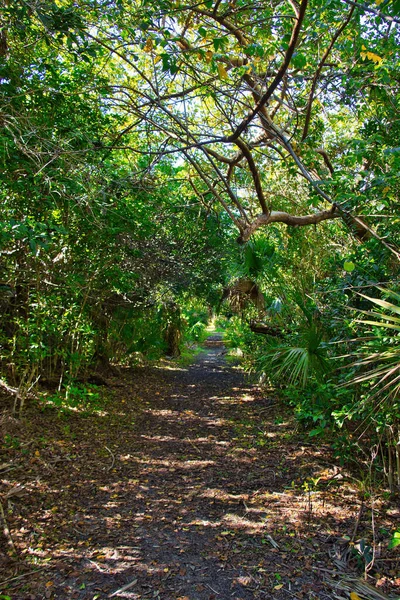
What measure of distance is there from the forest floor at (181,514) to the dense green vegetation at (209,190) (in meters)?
0.49

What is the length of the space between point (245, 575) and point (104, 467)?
190cm

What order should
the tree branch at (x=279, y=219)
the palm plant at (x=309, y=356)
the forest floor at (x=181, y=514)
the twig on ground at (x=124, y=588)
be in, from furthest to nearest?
the tree branch at (x=279, y=219) < the palm plant at (x=309, y=356) < the forest floor at (x=181, y=514) < the twig on ground at (x=124, y=588)

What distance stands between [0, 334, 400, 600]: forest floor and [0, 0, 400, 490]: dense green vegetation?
0.49m

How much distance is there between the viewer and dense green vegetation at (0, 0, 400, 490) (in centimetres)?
318

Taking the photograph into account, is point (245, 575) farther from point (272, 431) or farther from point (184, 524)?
point (272, 431)

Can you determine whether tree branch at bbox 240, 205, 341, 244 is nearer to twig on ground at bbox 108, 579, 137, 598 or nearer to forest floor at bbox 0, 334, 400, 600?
forest floor at bbox 0, 334, 400, 600

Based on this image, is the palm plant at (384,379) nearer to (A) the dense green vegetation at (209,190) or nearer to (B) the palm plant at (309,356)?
(A) the dense green vegetation at (209,190)

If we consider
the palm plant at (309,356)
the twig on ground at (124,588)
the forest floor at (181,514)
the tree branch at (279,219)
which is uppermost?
the tree branch at (279,219)

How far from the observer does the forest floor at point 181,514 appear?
243cm

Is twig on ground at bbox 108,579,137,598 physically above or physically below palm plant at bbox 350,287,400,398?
below

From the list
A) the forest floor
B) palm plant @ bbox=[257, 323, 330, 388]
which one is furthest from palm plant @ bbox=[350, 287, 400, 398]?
palm plant @ bbox=[257, 323, 330, 388]

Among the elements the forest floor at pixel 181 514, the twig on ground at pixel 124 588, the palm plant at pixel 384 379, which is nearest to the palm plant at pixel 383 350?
the palm plant at pixel 384 379

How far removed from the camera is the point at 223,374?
9.44m

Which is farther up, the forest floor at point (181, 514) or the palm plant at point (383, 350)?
the palm plant at point (383, 350)
